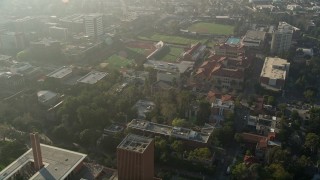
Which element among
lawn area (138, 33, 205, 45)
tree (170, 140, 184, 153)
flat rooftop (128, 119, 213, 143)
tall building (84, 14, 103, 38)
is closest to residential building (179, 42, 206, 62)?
Result: lawn area (138, 33, 205, 45)

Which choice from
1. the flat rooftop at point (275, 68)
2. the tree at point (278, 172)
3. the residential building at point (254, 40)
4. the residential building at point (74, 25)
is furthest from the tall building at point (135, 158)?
the residential building at point (74, 25)

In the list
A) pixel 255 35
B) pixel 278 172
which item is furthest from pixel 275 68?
pixel 278 172

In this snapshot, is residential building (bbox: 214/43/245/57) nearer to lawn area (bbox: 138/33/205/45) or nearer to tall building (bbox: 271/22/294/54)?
tall building (bbox: 271/22/294/54)

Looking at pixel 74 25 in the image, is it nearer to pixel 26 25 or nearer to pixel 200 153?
pixel 26 25

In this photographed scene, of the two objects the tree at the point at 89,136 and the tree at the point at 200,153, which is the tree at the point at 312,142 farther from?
the tree at the point at 89,136

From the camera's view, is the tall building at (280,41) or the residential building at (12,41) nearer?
the tall building at (280,41)

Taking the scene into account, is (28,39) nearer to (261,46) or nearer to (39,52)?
(39,52)

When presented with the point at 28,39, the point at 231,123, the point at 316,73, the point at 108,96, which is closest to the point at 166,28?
the point at 28,39
